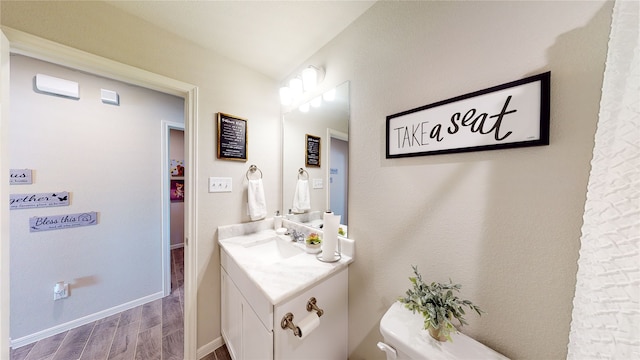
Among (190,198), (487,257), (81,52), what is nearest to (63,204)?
(190,198)

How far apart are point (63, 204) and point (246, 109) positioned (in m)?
1.69

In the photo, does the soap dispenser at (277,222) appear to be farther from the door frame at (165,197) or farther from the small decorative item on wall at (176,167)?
the small decorative item on wall at (176,167)

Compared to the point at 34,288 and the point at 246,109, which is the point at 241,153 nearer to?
the point at 246,109

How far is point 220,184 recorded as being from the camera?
1441 millimetres

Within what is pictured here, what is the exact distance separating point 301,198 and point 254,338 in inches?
35.9

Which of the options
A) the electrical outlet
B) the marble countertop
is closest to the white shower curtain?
the marble countertop

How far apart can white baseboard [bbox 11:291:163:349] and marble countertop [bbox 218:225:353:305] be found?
1.45 metres

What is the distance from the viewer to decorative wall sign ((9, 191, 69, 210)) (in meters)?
1.38

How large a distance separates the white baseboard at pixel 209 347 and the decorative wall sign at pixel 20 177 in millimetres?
1786

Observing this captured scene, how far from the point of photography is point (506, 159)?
65cm

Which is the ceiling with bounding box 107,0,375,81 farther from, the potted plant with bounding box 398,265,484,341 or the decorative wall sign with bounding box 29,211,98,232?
the decorative wall sign with bounding box 29,211,98,232

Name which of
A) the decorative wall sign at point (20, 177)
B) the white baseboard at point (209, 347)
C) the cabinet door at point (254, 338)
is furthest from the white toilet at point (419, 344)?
the decorative wall sign at point (20, 177)

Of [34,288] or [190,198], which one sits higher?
[190,198]

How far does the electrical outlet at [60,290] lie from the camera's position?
5.04ft
